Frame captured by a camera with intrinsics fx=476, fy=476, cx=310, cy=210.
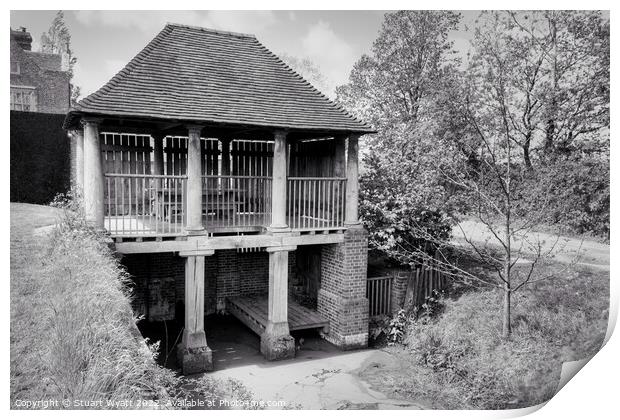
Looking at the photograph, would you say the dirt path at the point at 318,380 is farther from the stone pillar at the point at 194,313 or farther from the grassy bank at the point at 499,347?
the stone pillar at the point at 194,313

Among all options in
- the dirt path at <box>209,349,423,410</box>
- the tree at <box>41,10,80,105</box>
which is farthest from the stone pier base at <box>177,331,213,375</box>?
the tree at <box>41,10,80,105</box>

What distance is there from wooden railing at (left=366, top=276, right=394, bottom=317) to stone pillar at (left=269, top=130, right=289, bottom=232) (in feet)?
8.74

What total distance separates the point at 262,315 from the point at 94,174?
458 centimetres

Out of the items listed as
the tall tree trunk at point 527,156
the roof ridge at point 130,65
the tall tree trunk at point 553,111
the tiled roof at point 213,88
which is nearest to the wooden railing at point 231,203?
the tiled roof at point 213,88

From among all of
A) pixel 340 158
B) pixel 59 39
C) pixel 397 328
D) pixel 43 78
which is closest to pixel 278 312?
pixel 397 328

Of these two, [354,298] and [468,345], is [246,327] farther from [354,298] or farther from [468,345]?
[468,345]

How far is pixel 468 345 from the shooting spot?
8914mm

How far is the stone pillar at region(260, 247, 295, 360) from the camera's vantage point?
936cm

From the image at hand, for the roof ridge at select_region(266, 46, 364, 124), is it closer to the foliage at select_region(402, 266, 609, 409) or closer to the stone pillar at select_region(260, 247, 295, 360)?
the stone pillar at select_region(260, 247, 295, 360)

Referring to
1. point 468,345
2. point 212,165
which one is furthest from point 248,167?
point 468,345

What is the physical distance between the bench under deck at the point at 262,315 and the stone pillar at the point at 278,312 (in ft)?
1.19

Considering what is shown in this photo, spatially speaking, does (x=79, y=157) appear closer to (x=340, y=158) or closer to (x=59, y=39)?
(x=59, y=39)

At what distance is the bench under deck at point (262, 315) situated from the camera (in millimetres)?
10062

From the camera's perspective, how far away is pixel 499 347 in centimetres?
864
